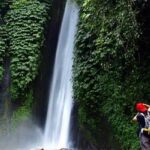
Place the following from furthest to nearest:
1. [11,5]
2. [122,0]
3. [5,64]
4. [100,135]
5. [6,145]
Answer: [11,5] < [5,64] < [6,145] < [100,135] < [122,0]

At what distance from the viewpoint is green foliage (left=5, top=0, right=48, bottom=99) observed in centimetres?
1420

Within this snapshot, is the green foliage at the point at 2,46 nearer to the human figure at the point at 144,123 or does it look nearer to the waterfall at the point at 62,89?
the waterfall at the point at 62,89

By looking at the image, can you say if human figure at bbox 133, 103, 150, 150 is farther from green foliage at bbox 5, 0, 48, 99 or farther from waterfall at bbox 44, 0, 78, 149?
green foliage at bbox 5, 0, 48, 99

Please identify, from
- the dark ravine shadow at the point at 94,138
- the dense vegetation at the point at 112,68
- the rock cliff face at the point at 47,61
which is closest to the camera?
the dense vegetation at the point at 112,68

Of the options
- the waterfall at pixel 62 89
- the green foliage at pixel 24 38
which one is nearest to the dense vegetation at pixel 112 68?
the waterfall at pixel 62 89

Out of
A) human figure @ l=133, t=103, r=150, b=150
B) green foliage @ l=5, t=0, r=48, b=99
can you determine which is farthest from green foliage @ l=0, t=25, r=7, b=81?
human figure @ l=133, t=103, r=150, b=150

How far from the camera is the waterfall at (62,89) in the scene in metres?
13.0

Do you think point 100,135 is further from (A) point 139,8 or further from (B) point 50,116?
(A) point 139,8

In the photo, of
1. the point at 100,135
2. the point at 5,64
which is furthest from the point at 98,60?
the point at 5,64

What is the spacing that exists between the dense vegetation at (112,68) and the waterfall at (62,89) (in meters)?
0.90

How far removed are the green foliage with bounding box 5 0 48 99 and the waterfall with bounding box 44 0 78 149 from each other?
2.31ft

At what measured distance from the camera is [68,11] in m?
15.4

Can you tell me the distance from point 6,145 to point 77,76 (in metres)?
3.20

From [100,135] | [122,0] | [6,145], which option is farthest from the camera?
[6,145]
